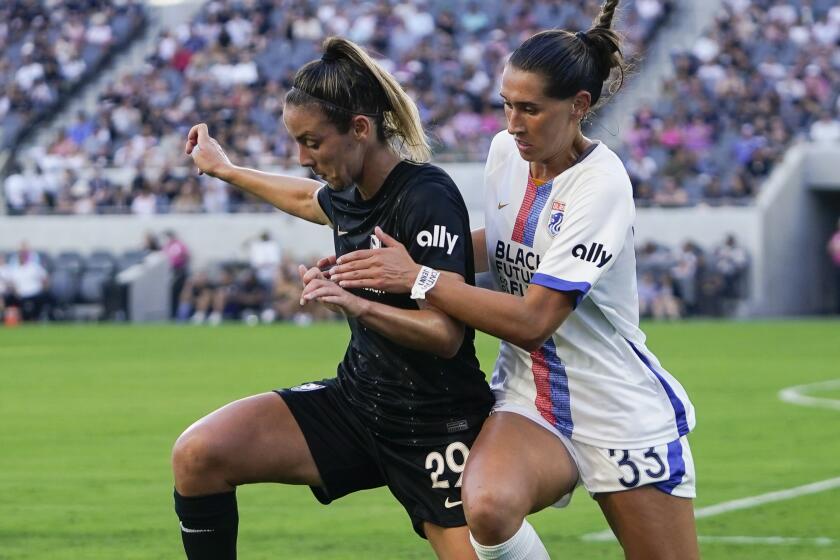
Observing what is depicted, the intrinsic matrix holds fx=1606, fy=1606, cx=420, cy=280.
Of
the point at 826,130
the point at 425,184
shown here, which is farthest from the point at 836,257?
the point at 425,184

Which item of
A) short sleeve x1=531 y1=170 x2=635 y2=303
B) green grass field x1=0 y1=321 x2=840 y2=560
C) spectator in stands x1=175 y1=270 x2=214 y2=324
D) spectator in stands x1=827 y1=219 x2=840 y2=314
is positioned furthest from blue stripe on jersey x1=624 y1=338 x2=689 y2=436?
spectator in stands x1=827 y1=219 x2=840 y2=314

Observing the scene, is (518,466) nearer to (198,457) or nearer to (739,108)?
(198,457)

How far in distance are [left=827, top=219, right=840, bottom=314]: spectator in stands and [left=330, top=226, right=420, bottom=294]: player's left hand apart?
83.5 feet

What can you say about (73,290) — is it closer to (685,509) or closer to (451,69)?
(451,69)

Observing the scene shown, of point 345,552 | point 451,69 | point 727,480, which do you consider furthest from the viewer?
point 451,69

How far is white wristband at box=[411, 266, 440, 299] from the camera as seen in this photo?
16.5 ft

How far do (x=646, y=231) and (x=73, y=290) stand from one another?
10.6m

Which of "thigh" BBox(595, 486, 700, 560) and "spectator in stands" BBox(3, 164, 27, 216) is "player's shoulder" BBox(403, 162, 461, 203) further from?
"spectator in stands" BBox(3, 164, 27, 216)

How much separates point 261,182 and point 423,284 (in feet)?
5.44

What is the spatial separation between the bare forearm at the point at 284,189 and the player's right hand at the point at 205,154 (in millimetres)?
32

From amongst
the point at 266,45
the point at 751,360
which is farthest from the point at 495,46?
the point at 751,360

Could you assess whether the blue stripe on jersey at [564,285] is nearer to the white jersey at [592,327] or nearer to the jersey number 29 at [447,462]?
the white jersey at [592,327]

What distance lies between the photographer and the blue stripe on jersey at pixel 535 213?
17.8ft

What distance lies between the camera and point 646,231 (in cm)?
2912
